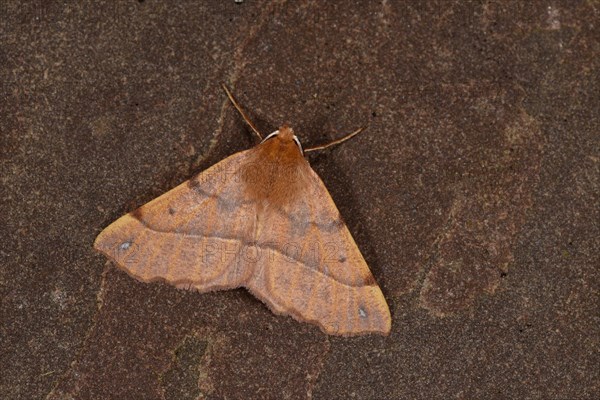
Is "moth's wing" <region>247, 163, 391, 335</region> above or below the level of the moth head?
below

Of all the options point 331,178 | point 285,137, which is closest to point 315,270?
point 331,178

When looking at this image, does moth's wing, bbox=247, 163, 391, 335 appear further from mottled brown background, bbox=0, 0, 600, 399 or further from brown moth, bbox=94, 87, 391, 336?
mottled brown background, bbox=0, 0, 600, 399

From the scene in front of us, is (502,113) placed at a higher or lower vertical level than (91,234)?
higher

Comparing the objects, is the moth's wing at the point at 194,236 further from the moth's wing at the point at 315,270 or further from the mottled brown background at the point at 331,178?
the mottled brown background at the point at 331,178

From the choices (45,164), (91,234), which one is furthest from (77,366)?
(45,164)

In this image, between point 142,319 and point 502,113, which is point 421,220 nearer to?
point 502,113

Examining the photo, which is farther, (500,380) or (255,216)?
(500,380)

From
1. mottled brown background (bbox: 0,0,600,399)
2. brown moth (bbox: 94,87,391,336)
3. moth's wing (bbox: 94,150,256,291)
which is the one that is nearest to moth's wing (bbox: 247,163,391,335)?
brown moth (bbox: 94,87,391,336)
